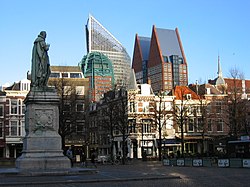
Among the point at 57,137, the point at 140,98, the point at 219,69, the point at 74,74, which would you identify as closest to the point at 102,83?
the point at 219,69

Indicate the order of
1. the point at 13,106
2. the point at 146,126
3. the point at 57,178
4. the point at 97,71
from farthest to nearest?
the point at 97,71, the point at 146,126, the point at 13,106, the point at 57,178

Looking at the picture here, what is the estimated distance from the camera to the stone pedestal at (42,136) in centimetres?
2489

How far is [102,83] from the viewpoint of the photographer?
5950 inches

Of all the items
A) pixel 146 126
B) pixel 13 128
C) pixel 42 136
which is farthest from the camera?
pixel 146 126

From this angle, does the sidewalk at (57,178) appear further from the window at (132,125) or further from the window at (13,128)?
the window at (13,128)

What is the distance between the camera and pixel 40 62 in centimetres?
2730

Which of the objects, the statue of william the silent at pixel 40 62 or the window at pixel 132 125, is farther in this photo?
the window at pixel 132 125

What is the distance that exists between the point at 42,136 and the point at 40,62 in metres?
4.92

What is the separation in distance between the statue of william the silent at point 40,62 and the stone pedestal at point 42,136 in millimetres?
852

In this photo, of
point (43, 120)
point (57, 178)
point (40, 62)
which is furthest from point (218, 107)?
point (57, 178)

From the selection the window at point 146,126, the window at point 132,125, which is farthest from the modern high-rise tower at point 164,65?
the window at point 132,125

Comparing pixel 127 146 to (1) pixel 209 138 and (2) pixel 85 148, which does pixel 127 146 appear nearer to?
(2) pixel 85 148

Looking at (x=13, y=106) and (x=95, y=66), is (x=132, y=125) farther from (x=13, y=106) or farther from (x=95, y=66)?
(x=95, y=66)

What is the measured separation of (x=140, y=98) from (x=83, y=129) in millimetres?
11541
